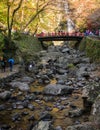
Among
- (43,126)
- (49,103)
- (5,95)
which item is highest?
(43,126)

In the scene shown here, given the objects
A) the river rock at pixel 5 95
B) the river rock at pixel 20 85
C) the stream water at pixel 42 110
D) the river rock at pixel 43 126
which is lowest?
the stream water at pixel 42 110

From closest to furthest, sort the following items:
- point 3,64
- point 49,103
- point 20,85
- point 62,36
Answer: point 49,103 → point 20,85 → point 3,64 → point 62,36

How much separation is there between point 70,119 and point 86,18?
1588 inches

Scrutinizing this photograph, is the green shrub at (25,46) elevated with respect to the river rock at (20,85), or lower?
elevated

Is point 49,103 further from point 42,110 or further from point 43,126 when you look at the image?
point 43,126


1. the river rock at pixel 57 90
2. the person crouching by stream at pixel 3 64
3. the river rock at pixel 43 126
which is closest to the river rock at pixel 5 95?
the river rock at pixel 57 90

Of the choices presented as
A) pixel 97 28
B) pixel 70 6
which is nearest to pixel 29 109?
pixel 97 28

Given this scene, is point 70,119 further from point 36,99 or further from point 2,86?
point 2,86

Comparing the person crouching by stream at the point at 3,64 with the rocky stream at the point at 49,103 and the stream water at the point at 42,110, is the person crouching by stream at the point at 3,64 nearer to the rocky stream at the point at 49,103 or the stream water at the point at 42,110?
the rocky stream at the point at 49,103

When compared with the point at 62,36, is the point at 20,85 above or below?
below

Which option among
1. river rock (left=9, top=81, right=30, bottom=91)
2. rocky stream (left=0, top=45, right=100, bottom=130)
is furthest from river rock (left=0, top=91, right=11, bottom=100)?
river rock (left=9, top=81, right=30, bottom=91)

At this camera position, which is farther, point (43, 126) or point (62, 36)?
point (62, 36)

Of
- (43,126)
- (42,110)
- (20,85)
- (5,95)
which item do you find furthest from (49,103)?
(43,126)

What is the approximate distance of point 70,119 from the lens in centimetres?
1523
